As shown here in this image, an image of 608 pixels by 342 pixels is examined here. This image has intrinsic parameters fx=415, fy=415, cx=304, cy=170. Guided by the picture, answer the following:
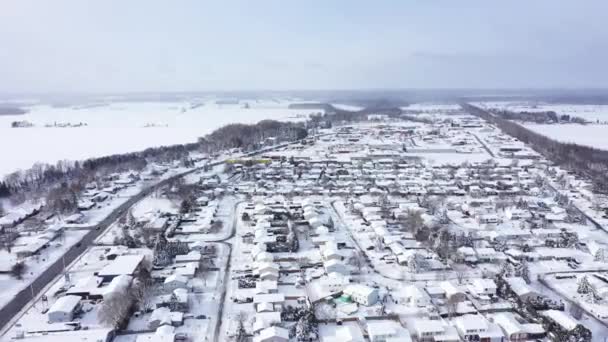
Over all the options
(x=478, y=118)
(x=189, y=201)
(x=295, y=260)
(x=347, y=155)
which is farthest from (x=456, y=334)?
(x=478, y=118)

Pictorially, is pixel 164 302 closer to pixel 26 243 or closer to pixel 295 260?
pixel 295 260

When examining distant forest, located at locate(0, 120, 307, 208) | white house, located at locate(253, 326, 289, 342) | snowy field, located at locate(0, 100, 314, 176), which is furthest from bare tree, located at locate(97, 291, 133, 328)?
snowy field, located at locate(0, 100, 314, 176)

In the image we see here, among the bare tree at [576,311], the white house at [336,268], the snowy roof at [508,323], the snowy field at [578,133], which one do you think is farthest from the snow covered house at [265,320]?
the snowy field at [578,133]

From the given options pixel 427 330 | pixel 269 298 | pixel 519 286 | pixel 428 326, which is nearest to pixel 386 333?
pixel 427 330

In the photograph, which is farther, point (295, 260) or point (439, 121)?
point (439, 121)

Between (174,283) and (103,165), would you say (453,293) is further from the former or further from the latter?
(103,165)

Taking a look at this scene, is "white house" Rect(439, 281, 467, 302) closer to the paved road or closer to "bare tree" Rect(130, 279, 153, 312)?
"bare tree" Rect(130, 279, 153, 312)
